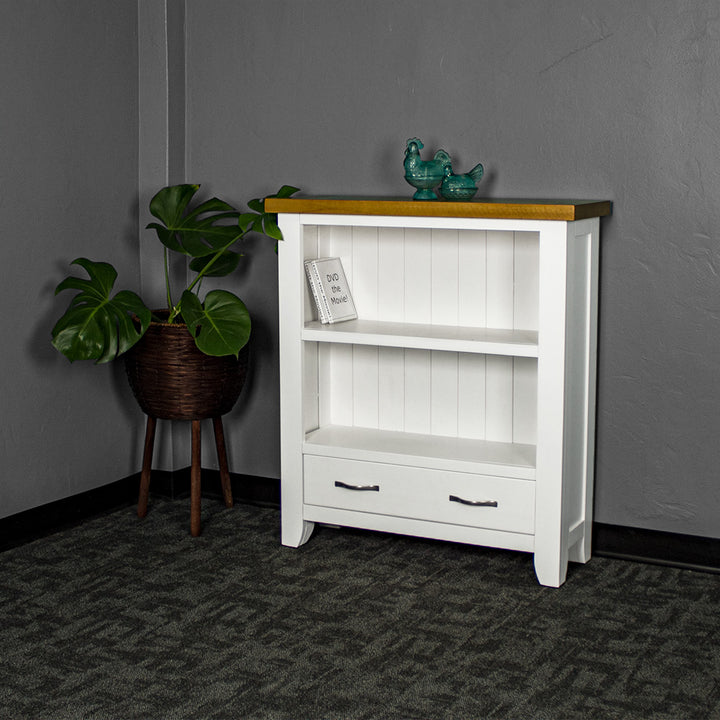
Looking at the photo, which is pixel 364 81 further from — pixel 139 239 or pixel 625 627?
pixel 625 627

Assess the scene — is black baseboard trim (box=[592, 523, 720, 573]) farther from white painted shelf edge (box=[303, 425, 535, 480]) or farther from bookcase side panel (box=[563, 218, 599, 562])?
white painted shelf edge (box=[303, 425, 535, 480])

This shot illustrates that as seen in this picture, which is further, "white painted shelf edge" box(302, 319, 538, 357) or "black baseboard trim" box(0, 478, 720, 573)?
"black baseboard trim" box(0, 478, 720, 573)

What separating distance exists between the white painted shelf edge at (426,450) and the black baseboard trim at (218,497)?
38 centimetres

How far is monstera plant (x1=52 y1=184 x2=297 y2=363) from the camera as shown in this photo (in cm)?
304

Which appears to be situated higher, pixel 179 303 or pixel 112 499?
pixel 179 303

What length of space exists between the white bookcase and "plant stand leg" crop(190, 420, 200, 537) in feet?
0.94

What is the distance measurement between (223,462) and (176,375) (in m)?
0.45

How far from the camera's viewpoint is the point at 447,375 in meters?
3.30

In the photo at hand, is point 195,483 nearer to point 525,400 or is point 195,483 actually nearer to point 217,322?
point 217,322

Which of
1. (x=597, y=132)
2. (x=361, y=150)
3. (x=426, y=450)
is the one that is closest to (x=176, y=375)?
(x=426, y=450)

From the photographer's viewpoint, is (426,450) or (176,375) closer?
(426,450)

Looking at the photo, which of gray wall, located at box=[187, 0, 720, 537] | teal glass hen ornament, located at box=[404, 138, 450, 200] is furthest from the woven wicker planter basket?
teal glass hen ornament, located at box=[404, 138, 450, 200]

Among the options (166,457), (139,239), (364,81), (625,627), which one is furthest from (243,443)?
(625,627)

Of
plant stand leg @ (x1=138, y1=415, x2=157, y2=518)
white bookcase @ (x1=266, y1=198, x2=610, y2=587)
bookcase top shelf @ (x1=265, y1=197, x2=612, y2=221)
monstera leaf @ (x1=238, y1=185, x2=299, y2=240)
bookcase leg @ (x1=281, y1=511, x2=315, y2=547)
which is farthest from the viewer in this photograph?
plant stand leg @ (x1=138, y1=415, x2=157, y2=518)
